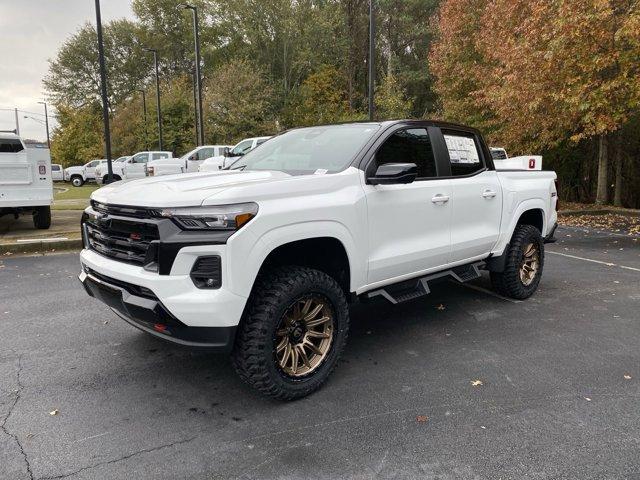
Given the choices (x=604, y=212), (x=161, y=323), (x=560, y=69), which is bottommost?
(x=604, y=212)

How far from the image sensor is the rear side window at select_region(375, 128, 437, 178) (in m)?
3.95

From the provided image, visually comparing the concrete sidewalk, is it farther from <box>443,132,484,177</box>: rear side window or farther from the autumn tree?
the autumn tree

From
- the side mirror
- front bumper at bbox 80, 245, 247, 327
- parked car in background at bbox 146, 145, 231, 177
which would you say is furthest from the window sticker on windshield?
parked car in background at bbox 146, 145, 231, 177

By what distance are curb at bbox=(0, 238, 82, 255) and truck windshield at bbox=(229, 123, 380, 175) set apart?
527 cm

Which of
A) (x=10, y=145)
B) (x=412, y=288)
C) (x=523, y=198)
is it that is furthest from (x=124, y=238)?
(x=10, y=145)

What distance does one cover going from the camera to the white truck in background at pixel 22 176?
8.74 m

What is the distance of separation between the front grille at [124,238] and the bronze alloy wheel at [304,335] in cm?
97

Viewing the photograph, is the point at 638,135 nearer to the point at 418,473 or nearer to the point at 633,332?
the point at 633,332

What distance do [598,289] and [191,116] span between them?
36.6m

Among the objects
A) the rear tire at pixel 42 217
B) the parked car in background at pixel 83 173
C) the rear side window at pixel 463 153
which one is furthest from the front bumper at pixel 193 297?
the parked car in background at pixel 83 173

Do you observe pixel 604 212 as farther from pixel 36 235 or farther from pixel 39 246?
pixel 36 235

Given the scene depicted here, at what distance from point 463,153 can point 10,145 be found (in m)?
8.23

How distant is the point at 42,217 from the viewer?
9.84 metres

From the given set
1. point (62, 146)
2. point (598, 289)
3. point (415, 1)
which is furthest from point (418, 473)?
point (62, 146)
